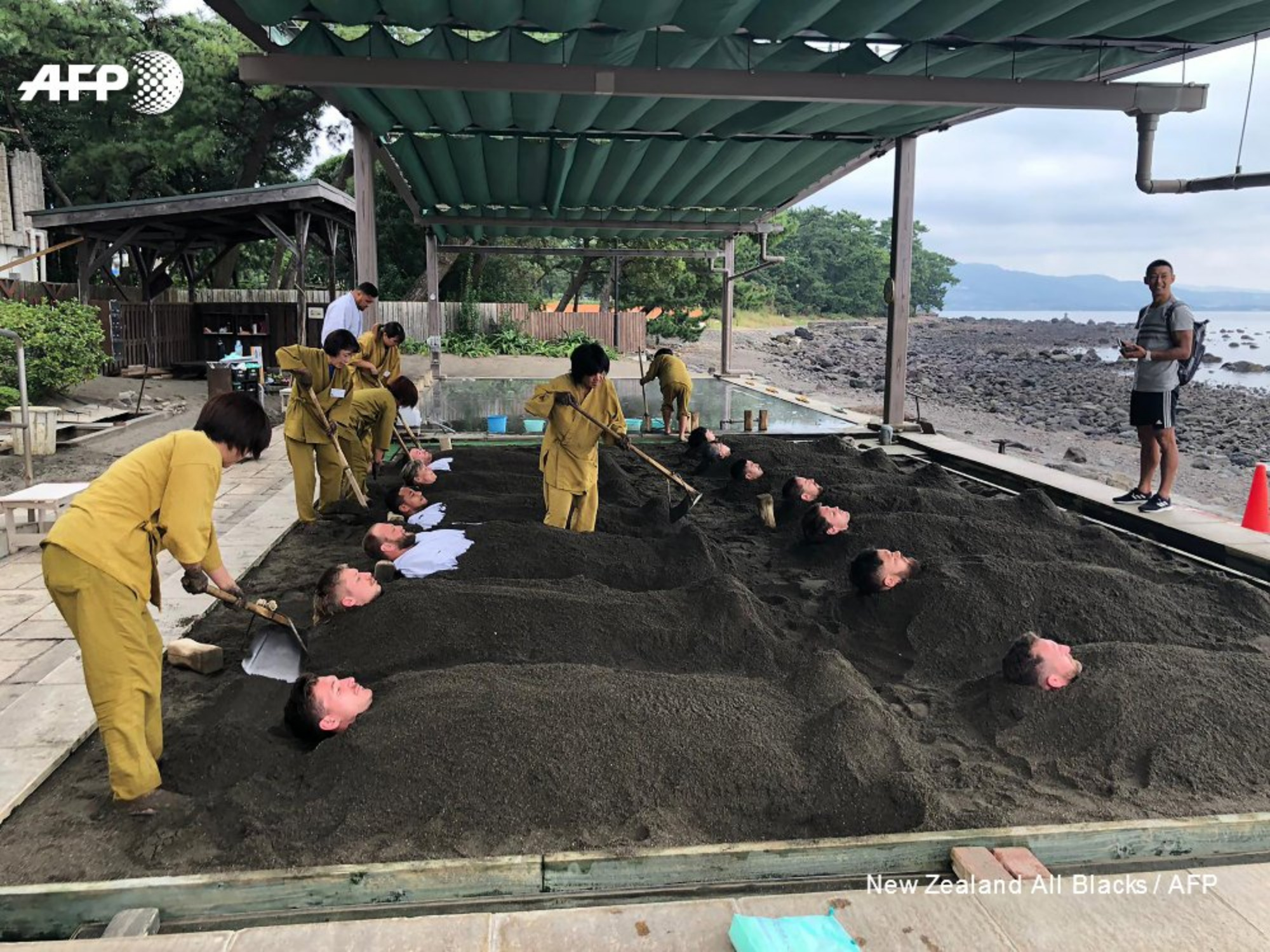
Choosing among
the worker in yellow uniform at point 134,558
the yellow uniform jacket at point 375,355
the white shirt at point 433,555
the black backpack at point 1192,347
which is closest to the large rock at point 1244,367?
the black backpack at point 1192,347

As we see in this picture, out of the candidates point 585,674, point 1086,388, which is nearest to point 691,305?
point 1086,388

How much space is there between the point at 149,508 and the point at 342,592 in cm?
145

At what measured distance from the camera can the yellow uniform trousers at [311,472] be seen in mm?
6234

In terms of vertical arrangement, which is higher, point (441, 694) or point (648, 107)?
point (648, 107)

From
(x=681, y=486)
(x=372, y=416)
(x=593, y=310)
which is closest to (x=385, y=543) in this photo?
(x=681, y=486)

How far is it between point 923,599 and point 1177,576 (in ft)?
5.93

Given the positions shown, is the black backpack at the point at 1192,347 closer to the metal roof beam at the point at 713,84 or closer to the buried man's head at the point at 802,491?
the metal roof beam at the point at 713,84

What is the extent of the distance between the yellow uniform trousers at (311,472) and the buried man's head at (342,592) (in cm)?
227

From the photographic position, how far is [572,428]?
5492 mm

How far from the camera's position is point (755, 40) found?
21.3 feet

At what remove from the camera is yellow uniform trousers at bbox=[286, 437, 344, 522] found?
20.5ft

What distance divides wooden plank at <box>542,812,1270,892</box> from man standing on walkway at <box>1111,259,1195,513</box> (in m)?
4.18

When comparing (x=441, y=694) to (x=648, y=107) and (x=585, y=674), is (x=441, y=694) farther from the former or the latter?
(x=648, y=107)

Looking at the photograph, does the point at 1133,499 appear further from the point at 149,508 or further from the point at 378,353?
the point at 149,508
